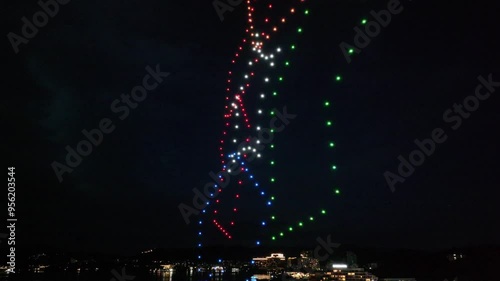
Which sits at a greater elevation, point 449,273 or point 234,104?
point 234,104

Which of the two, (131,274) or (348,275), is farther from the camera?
(131,274)

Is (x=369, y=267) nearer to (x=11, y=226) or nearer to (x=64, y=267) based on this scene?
(x=11, y=226)

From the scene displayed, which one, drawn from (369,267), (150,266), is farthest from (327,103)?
(150,266)

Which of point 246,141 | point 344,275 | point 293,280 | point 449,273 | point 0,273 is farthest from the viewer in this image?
point 0,273

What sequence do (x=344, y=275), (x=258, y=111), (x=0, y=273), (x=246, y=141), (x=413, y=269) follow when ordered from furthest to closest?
(x=0, y=273) → (x=413, y=269) → (x=344, y=275) → (x=246, y=141) → (x=258, y=111)

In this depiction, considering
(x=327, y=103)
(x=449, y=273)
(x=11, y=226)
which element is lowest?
(x=449, y=273)

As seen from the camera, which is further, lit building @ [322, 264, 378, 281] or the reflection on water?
the reflection on water

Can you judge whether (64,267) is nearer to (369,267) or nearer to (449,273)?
(369,267)

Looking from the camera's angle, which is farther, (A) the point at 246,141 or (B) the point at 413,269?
(B) the point at 413,269

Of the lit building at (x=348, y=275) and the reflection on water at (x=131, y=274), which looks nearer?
the lit building at (x=348, y=275)

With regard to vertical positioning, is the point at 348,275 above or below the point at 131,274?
below
